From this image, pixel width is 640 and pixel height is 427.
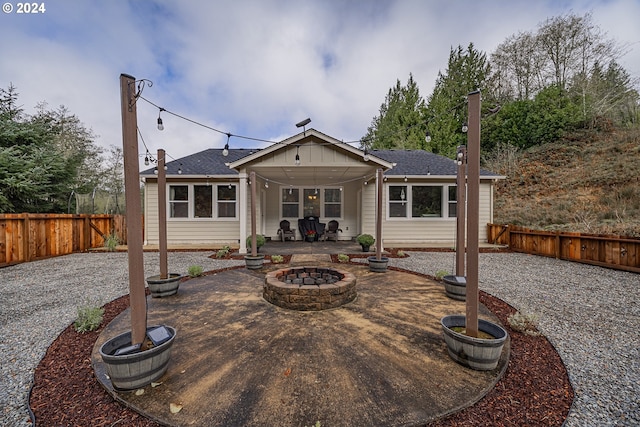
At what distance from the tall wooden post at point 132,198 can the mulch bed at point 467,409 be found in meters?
0.47

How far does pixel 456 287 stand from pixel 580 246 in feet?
17.8

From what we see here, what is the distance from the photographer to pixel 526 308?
145 inches

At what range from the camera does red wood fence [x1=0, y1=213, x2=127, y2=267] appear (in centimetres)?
607

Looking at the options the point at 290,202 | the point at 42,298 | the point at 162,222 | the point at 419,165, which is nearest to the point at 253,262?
the point at 162,222

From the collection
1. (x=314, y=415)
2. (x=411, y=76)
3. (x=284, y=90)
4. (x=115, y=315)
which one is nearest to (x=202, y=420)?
(x=314, y=415)

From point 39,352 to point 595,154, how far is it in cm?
2229

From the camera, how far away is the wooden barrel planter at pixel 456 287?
3.69 meters

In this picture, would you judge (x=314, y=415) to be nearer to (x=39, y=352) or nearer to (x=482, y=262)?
(x=39, y=352)

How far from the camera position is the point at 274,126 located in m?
15.9

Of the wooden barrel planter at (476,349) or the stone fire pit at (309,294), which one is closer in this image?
the wooden barrel planter at (476,349)

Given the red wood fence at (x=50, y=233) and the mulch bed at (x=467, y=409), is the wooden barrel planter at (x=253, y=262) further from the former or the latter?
the red wood fence at (x=50, y=233)

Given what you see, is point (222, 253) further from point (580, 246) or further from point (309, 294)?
point (580, 246)

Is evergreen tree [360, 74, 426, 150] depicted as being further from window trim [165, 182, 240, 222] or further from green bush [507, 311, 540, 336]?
green bush [507, 311, 540, 336]

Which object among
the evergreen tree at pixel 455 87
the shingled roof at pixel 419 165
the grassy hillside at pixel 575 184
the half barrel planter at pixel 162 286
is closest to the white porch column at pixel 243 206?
the half barrel planter at pixel 162 286
